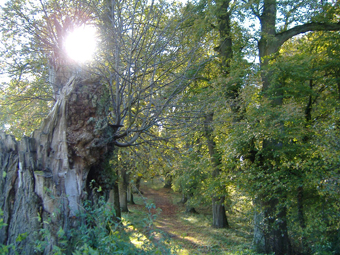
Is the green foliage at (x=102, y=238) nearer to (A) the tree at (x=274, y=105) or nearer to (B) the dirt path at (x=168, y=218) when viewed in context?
(A) the tree at (x=274, y=105)

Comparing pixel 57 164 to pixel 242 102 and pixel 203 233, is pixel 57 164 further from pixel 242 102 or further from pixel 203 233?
pixel 203 233

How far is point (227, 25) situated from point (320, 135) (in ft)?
23.3

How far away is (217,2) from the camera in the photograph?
34.9 feet

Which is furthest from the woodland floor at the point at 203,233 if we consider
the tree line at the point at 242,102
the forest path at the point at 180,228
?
the tree line at the point at 242,102

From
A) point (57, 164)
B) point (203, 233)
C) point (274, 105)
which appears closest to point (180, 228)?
point (203, 233)

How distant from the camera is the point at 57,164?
14.8ft

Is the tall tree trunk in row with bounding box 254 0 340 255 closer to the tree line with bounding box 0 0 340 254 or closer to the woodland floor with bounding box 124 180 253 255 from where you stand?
the tree line with bounding box 0 0 340 254

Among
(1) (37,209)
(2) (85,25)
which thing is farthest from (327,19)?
(1) (37,209)

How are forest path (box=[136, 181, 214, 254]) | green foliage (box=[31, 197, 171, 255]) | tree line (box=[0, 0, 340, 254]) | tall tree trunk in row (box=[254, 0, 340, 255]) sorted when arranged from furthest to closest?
forest path (box=[136, 181, 214, 254]) → tall tree trunk in row (box=[254, 0, 340, 255]) → tree line (box=[0, 0, 340, 254]) → green foliage (box=[31, 197, 171, 255])

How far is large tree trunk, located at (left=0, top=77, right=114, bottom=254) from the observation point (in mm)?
4059

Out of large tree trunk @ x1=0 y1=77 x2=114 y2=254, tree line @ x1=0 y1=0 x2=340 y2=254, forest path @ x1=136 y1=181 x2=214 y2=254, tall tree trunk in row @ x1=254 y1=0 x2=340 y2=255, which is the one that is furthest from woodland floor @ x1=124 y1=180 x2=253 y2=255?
large tree trunk @ x1=0 y1=77 x2=114 y2=254

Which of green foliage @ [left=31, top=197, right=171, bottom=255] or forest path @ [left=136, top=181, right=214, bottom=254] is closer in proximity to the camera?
green foliage @ [left=31, top=197, right=171, bottom=255]

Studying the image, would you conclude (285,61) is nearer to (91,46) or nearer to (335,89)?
(335,89)

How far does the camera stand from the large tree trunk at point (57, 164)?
13.3 feet
